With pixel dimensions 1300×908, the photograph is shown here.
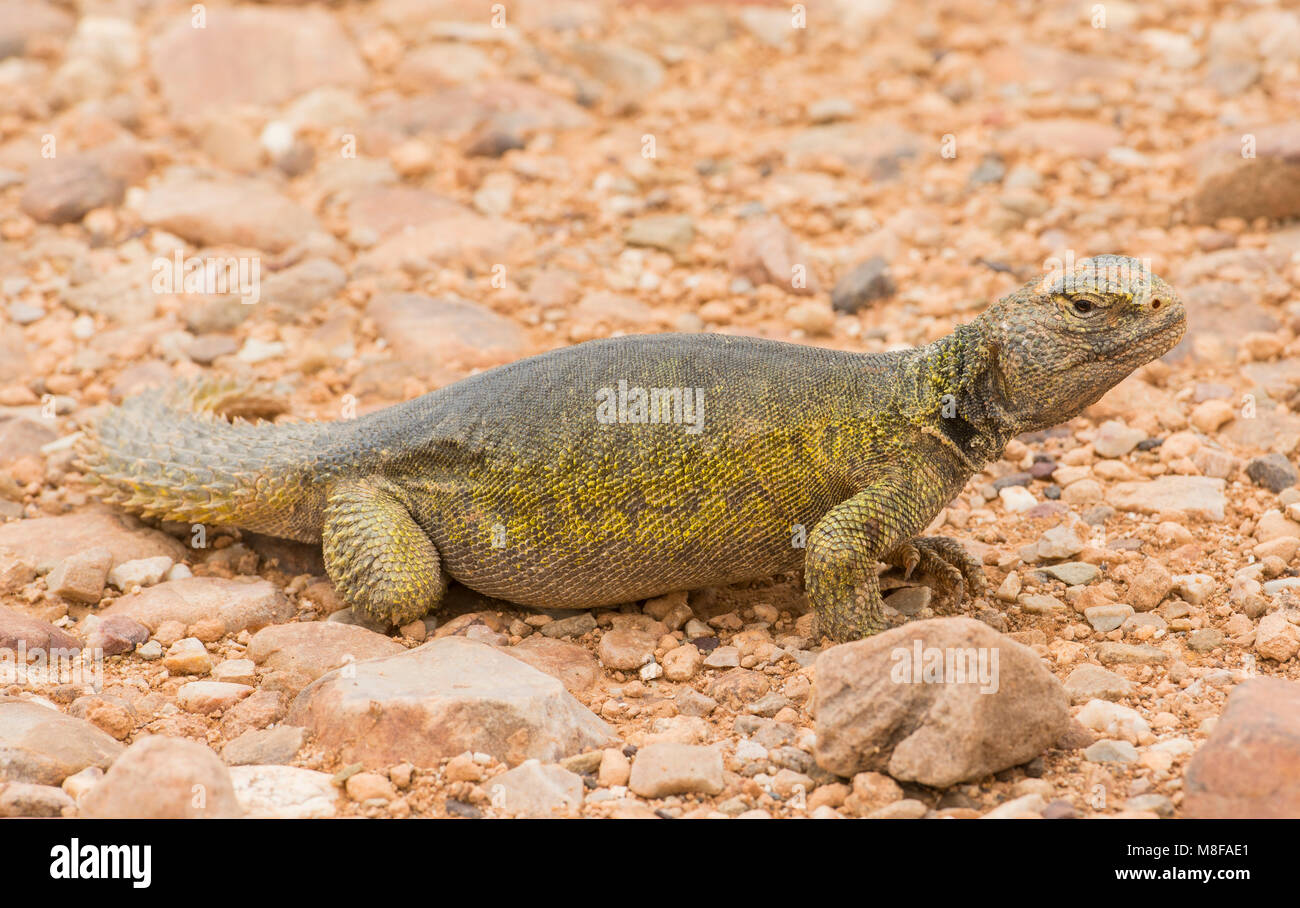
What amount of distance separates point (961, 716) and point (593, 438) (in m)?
2.64

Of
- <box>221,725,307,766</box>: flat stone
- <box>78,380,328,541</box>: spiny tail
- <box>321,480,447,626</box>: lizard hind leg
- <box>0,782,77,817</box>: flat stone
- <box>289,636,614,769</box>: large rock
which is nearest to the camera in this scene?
<box>0,782,77,817</box>: flat stone

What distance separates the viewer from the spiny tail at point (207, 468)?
26.3ft

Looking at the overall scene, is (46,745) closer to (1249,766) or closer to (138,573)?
(138,573)

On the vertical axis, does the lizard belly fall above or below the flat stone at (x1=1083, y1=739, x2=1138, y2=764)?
above

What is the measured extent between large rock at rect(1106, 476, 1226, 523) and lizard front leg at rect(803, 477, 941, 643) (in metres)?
2.10

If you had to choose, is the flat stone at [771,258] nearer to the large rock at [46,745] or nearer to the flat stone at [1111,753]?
the flat stone at [1111,753]

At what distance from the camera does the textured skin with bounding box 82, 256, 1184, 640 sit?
23.3ft

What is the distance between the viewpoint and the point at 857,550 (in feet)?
23.2

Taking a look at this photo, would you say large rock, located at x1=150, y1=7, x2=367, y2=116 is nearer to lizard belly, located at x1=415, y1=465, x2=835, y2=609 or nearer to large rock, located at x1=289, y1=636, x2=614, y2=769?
lizard belly, located at x1=415, y1=465, x2=835, y2=609

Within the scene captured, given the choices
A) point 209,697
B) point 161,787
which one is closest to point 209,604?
point 209,697

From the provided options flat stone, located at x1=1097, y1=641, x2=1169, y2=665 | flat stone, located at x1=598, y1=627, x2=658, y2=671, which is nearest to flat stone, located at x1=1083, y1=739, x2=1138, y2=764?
flat stone, located at x1=1097, y1=641, x2=1169, y2=665

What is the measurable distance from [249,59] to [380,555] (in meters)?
9.08

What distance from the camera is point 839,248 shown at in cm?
1213

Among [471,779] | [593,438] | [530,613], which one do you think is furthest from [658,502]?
[471,779]
